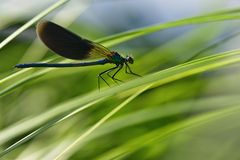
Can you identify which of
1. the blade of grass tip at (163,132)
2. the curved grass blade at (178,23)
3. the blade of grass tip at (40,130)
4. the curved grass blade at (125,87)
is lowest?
the blade of grass tip at (163,132)

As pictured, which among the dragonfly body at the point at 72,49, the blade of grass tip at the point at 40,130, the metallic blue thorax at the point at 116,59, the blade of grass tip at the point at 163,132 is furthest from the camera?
the metallic blue thorax at the point at 116,59

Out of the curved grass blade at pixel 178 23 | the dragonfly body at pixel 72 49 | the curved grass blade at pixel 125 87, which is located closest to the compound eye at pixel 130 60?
the dragonfly body at pixel 72 49

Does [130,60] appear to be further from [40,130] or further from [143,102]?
[40,130]

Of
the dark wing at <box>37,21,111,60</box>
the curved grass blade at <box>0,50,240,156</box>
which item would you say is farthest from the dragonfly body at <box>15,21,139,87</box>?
the curved grass blade at <box>0,50,240,156</box>

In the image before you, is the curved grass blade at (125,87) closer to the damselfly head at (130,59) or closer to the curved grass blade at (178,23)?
the curved grass blade at (178,23)

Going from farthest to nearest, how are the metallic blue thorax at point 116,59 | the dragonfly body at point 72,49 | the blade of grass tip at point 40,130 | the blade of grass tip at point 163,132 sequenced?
1. the metallic blue thorax at point 116,59
2. the dragonfly body at point 72,49
3. the blade of grass tip at point 163,132
4. the blade of grass tip at point 40,130

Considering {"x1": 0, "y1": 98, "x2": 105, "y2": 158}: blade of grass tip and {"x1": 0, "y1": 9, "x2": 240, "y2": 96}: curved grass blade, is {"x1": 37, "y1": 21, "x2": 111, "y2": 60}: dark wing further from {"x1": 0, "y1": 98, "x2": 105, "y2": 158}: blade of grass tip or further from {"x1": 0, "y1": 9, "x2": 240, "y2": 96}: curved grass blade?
{"x1": 0, "y1": 98, "x2": 105, "y2": 158}: blade of grass tip

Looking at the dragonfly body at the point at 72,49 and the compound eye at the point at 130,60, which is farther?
the compound eye at the point at 130,60

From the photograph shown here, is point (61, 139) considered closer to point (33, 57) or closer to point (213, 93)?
point (33, 57)
